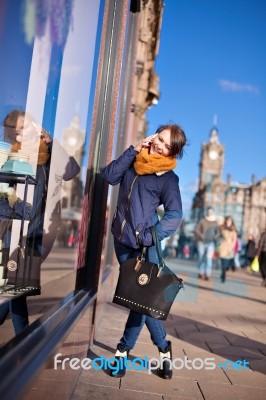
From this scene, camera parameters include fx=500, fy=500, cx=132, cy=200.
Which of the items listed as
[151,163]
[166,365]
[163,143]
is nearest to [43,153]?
[151,163]

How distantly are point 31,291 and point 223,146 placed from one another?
139370 mm

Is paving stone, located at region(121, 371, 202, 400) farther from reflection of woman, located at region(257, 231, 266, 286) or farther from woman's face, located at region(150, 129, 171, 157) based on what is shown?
reflection of woman, located at region(257, 231, 266, 286)

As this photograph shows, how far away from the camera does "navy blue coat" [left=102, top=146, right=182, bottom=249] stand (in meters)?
3.37

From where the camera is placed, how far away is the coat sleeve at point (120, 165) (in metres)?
3.52

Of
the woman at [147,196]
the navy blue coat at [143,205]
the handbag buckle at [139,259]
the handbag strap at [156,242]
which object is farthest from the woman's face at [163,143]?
the handbag buckle at [139,259]

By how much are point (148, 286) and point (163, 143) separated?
0.97m

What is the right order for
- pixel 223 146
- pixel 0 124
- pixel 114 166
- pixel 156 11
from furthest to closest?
pixel 223 146, pixel 156 11, pixel 114 166, pixel 0 124

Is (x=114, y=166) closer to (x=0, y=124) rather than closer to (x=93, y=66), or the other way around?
(x=93, y=66)

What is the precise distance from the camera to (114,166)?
355 centimetres

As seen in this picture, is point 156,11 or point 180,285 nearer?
point 180,285

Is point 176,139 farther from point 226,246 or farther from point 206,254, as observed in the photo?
point 226,246

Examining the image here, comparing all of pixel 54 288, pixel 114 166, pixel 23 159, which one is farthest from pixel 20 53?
pixel 114 166

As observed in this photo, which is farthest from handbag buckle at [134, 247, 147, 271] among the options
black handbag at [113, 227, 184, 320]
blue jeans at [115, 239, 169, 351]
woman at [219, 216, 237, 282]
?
woman at [219, 216, 237, 282]

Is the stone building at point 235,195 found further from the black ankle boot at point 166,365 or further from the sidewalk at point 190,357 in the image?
the black ankle boot at point 166,365
